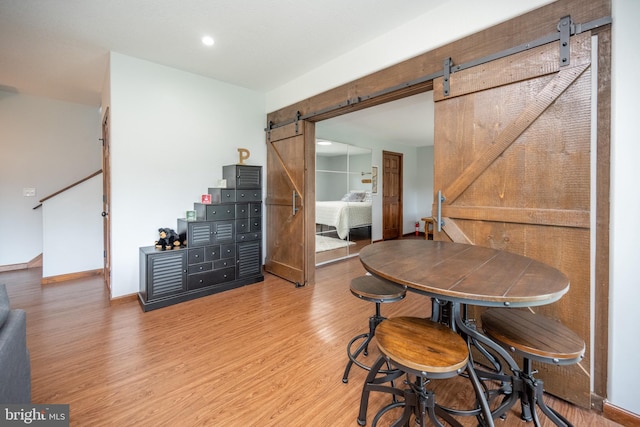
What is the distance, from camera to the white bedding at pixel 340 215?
537cm

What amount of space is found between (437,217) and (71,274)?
4.88m

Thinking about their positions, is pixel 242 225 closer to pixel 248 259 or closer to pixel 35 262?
pixel 248 259

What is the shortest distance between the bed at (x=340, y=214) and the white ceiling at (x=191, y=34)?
2450mm

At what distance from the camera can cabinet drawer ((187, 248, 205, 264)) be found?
321 centimetres

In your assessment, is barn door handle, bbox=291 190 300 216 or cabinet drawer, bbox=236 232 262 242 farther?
barn door handle, bbox=291 190 300 216

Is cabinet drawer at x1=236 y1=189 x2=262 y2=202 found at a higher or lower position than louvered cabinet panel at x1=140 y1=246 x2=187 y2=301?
higher

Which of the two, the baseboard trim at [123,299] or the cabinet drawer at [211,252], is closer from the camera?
the baseboard trim at [123,299]

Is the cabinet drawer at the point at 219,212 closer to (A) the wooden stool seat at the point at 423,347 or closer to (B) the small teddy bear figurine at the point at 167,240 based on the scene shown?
(B) the small teddy bear figurine at the point at 167,240

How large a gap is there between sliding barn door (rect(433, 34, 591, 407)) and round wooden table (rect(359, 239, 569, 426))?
331 millimetres

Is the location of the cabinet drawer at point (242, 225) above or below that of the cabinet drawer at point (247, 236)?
above

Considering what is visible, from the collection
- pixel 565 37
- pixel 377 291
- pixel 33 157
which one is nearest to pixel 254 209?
pixel 377 291

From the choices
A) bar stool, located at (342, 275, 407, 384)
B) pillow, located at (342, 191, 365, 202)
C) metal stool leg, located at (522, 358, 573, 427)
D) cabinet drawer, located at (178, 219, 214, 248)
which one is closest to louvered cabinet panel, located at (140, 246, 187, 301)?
cabinet drawer, located at (178, 219, 214, 248)

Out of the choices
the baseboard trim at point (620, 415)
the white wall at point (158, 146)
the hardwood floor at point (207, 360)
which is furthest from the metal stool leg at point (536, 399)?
the white wall at point (158, 146)

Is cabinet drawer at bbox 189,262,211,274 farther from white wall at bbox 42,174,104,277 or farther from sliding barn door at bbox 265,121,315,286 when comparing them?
white wall at bbox 42,174,104,277
